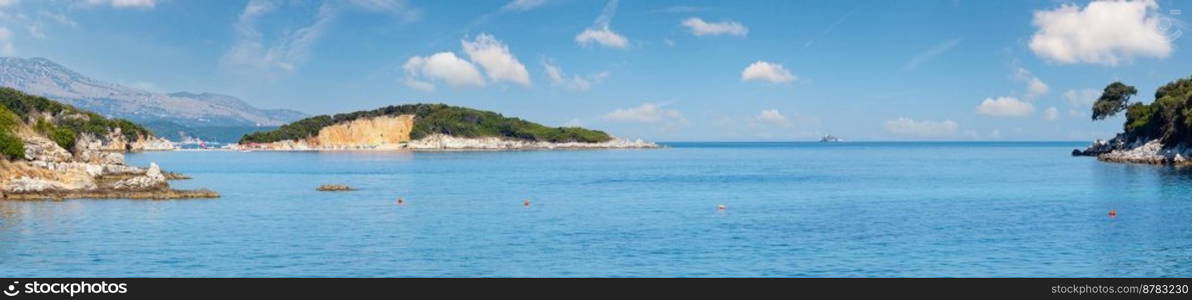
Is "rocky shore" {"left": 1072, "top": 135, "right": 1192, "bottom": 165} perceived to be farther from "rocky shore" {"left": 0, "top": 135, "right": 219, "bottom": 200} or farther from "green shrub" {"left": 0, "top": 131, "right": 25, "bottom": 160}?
"green shrub" {"left": 0, "top": 131, "right": 25, "bottom": 160}

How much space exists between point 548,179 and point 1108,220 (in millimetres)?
58615

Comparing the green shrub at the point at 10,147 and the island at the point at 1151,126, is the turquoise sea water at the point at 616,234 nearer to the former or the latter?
the green shrub at the point at 10,147

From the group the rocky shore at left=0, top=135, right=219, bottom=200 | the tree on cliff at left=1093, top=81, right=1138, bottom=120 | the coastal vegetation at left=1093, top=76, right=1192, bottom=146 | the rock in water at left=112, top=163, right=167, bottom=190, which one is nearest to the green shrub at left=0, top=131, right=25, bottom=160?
the rocky shore at left=0, top=135, right=219, bottom=200

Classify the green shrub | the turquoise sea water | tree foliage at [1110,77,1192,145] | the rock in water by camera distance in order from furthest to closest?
tree foliage at [1110,77,1192,145], the green shrub, the rock in water, the turquoise sea water

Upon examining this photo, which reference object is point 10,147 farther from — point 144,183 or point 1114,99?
point 1114,99

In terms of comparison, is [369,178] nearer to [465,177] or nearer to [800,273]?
[465,177]

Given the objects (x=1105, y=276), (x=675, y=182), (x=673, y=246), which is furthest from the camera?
(x=675, y=182)

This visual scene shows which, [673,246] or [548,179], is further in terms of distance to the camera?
[548,179]

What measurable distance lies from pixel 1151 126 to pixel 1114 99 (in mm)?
37621

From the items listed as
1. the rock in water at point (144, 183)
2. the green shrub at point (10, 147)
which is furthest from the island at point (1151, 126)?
the green shrub at point (10, 147)

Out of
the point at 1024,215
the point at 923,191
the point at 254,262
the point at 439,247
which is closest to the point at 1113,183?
the point at 923,191

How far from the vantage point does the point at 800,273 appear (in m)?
32.0

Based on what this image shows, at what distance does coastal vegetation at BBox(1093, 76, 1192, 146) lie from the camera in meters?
117

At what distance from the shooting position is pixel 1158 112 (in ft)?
419
